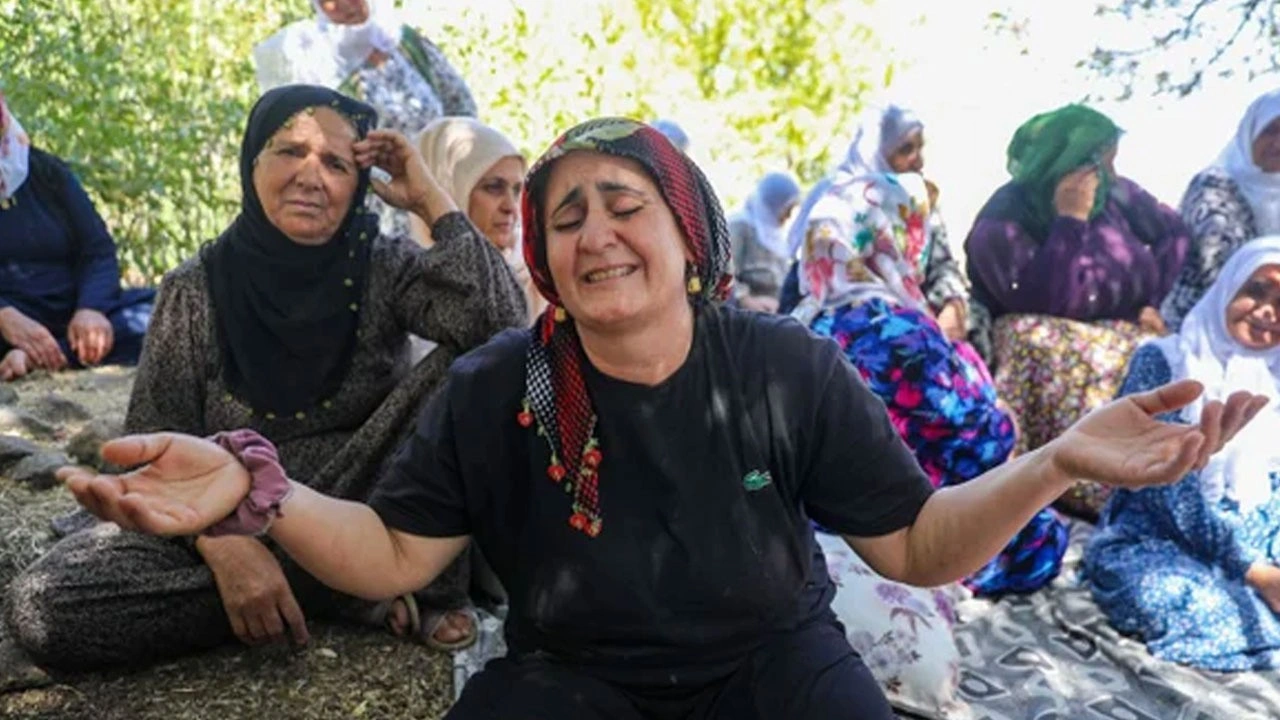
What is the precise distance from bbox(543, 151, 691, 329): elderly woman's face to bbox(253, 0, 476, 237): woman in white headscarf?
2844mm

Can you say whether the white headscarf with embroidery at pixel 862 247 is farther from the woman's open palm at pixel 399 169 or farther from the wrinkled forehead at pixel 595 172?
the wrinkled forehead at pixel 595 172

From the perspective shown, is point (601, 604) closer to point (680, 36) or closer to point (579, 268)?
point (579, 268)

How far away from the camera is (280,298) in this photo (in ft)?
8.66

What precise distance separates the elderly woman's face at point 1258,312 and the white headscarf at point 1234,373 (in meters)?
0.02

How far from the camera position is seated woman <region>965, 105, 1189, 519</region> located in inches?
164

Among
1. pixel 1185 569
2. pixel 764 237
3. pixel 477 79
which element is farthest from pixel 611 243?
pixel 477 79

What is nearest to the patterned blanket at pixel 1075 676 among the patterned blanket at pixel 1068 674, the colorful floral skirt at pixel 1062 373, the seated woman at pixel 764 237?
the patterned blanket at pixel 1068 674

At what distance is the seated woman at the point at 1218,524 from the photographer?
3045mm

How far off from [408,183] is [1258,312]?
2.53 metres

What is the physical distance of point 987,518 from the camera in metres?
1.62

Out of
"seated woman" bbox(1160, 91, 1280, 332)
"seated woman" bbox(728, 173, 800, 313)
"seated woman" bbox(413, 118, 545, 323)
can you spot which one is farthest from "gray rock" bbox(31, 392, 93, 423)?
"seated woman" bbox(1160, 91, 1280, 332)

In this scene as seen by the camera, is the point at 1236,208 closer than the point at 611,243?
No

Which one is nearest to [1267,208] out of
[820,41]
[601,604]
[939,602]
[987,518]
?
[939,602]

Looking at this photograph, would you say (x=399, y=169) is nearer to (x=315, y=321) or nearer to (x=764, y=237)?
(x=315, y=321)
